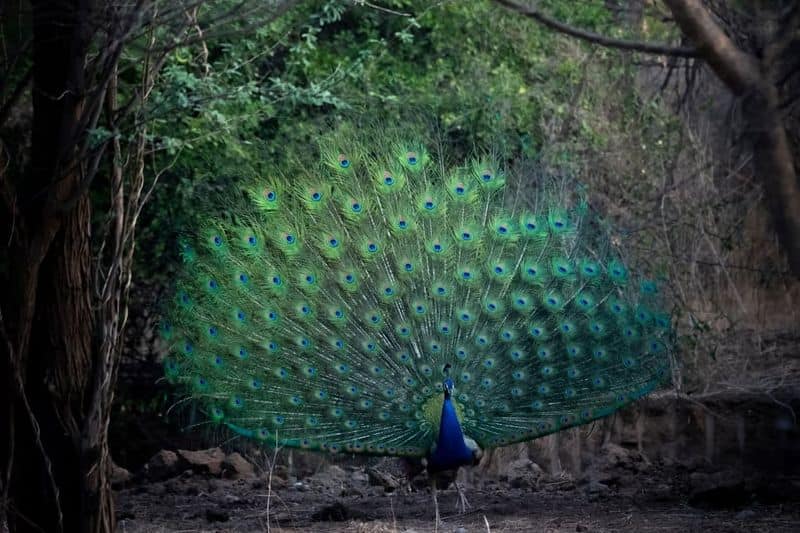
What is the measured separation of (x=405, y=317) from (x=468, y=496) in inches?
61.0

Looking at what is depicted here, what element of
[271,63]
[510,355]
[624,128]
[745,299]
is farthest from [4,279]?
[745,299]

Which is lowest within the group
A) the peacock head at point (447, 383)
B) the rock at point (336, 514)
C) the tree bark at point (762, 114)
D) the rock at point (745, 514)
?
the rock at point (745, 514)

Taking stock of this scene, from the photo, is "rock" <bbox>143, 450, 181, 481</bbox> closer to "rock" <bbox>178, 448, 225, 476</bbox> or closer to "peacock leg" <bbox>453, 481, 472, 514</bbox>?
"rock" <bbox>178, 448, 225, 476</bbox>

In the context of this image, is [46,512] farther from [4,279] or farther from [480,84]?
[480,84]

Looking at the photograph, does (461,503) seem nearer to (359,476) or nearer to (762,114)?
(359,476)

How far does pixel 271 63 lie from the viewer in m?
9.78

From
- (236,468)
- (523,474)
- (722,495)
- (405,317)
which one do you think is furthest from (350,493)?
(722,495)

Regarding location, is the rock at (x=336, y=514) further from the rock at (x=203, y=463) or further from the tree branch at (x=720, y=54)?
the tree branch at (x=720, y=54)

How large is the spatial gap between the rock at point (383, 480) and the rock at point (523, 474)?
0.89 meters

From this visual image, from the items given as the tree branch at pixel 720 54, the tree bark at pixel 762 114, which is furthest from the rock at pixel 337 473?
the tree branch at pixel 720 54

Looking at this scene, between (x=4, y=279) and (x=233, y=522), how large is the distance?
276cm

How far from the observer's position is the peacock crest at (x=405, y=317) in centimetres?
761

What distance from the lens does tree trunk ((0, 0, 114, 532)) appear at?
499 cm

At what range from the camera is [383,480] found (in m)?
8.67
